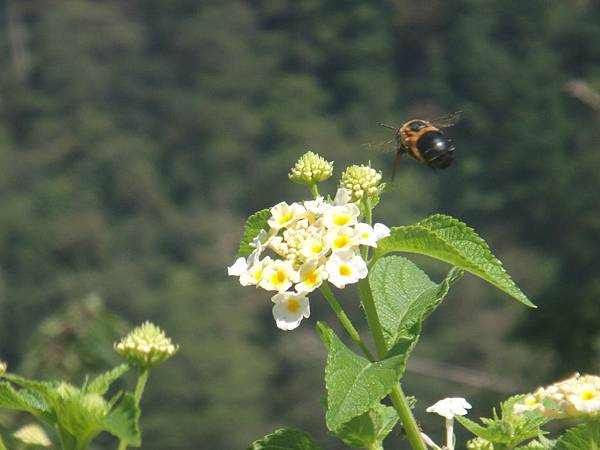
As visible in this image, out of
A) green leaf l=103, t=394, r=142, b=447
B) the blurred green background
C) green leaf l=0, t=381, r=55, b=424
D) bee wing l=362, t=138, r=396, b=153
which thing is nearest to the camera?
green leaf l=103, t=394, r=142, b=447

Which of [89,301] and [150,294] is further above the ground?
[150,294]

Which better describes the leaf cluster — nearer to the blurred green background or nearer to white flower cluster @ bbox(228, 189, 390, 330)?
white flower cluster @ bbox(228, 189, 390, 330)

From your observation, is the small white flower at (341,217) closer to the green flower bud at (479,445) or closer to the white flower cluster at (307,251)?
the white flower cluster at (307,251)

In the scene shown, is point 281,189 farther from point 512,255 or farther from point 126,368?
point 126,368

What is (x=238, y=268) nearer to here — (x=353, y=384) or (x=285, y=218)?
(x=285, y=218)

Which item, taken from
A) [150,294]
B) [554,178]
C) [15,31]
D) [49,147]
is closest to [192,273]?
[150,294]

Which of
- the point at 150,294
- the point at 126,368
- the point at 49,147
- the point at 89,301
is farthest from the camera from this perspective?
the point at 49,147

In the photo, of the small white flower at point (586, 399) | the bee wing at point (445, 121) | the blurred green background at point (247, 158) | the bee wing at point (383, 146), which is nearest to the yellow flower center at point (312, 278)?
the small white flower at point (586, 399)

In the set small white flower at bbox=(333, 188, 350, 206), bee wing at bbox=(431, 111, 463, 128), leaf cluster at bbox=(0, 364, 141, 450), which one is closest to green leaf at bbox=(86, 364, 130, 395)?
leaf cluster at bbox=(0, 364, 141, 450)
